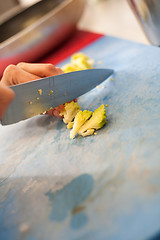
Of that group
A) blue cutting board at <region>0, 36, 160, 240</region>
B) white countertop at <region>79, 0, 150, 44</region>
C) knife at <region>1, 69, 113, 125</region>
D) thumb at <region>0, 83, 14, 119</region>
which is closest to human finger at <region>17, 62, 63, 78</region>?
knife at <region>1, 69, 113, 125</region>

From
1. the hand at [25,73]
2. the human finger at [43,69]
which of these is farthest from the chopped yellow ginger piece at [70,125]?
the human finger at [43,69]

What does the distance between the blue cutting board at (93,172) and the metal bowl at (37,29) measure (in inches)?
35.8

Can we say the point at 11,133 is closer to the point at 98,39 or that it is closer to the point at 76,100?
the point at 76,100

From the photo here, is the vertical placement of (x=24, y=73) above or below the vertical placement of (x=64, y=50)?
above

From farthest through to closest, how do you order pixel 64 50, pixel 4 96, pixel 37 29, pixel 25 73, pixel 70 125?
pixel 64 50, pixel 37 29, pixel 25 73, pixel 70 125, pixel 4 96

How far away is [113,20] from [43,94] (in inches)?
66.8

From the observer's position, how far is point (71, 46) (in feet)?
8.36

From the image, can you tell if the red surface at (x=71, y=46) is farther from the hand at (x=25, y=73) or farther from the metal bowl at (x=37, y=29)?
the hand at (x=25, y=73)

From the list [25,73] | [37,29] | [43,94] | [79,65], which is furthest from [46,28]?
[43,94]

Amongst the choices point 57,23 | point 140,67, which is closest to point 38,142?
point 140,67

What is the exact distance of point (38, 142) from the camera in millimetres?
1393

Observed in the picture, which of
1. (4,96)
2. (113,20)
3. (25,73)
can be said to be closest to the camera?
(4,96)

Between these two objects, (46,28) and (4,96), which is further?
(46,28)

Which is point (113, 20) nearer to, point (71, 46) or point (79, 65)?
point (71, 46)
